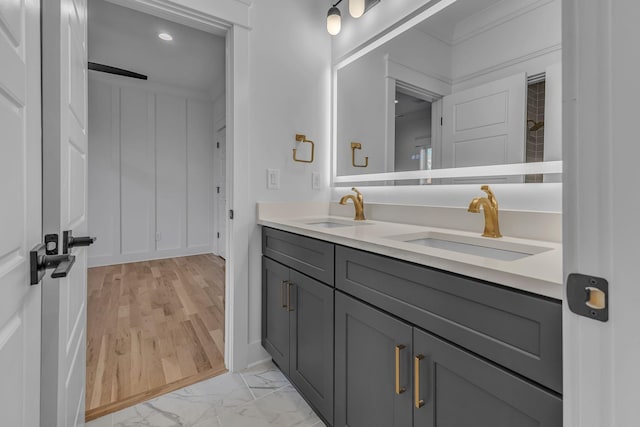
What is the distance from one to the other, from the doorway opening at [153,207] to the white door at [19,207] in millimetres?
1115

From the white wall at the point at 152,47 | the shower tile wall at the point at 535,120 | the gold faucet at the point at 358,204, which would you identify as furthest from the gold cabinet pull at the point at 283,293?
the white wall at the point at 152,47

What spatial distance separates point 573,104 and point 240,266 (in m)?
1.64

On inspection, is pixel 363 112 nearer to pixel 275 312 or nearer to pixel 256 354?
pixel 275 312

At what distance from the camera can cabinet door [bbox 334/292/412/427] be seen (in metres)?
0.90

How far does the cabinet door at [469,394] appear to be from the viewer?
2.02 ft

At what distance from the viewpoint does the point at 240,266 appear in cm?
176

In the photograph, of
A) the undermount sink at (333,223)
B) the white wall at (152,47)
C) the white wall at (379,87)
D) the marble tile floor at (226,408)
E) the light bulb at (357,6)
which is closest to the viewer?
the marble tile floor at (226,408)

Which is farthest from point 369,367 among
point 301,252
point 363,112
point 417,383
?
point 363,112

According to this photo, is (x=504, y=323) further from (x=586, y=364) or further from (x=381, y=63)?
(x=381, y=63)

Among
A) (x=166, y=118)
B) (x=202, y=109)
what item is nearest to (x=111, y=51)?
(x=166, y=118)

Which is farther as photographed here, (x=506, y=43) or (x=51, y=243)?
(x=506, y=43)

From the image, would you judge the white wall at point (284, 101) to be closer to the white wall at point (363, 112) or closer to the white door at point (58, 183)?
the white wall at point (363, 112)

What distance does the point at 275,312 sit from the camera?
167cm

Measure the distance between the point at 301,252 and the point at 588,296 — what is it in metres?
1.10
